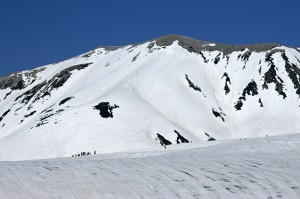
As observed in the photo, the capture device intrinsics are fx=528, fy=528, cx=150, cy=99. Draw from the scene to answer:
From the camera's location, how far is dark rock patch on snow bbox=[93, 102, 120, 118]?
278ft

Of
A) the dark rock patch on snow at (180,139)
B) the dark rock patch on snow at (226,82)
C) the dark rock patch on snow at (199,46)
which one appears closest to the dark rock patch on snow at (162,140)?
the dark rock patch on snow at (180,139)

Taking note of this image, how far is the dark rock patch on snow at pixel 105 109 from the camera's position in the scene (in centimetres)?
8488

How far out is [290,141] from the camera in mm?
23781

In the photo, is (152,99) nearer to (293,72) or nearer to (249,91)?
(249,91)

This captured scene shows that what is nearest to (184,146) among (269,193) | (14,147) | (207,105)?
(269,193)

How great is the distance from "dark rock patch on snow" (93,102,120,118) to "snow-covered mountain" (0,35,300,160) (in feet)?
0.53

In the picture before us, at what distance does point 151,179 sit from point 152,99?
86.4m

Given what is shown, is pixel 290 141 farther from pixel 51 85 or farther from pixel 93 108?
pixel 51 85

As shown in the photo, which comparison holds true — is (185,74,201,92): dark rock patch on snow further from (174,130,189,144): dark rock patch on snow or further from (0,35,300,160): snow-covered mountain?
(174,130,189,144): dark rock patch on snow

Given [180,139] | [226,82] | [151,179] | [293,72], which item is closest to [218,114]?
[226,82]

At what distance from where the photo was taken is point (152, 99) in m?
99.8

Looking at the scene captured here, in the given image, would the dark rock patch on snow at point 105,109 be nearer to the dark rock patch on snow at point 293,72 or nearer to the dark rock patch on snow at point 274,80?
the dark rock patch on snow at point 274,80

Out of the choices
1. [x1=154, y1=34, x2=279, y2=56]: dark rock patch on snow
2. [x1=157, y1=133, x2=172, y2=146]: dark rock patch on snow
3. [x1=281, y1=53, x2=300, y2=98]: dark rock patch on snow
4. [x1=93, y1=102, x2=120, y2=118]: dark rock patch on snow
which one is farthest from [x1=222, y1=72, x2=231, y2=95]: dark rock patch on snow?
[x1=157, y1=133, x2=172, y2=146]: dark rock patch on snow

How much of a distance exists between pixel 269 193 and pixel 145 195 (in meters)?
3.33
